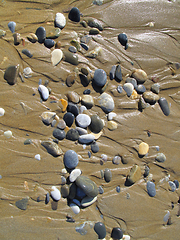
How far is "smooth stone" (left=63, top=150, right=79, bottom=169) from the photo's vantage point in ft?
6.98

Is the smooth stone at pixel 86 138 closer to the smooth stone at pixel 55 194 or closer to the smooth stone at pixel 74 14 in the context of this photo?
the smooth stone at pixel 55 194

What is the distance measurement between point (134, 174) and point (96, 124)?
1.07 meters

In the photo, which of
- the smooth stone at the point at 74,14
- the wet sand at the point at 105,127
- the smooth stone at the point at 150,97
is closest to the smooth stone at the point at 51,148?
the wet sand at the point at 105,127

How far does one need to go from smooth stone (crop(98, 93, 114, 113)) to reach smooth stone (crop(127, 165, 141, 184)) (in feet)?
3.55

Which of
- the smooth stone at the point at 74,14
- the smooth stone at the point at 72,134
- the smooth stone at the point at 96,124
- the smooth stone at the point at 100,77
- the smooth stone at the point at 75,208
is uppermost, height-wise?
the smooth stone at the point at 74,14

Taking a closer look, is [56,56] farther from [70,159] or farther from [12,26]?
[70,159]

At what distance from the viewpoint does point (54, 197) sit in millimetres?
2117

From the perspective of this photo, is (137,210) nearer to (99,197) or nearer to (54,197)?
(99,197)

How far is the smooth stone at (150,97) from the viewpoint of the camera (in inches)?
96.3

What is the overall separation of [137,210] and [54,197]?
141cm

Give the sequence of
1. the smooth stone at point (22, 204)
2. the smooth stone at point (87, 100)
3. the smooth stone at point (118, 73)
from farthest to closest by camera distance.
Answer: the smooth stone at point (118, 73), the smooth stone at point (87, 100), the smooth stone at point (22, 204)

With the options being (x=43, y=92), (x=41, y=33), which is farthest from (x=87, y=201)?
(x=41, y=33)

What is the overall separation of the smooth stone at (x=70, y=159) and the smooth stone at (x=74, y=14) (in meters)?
2.20

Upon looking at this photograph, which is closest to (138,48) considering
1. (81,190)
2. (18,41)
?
(18,41)
